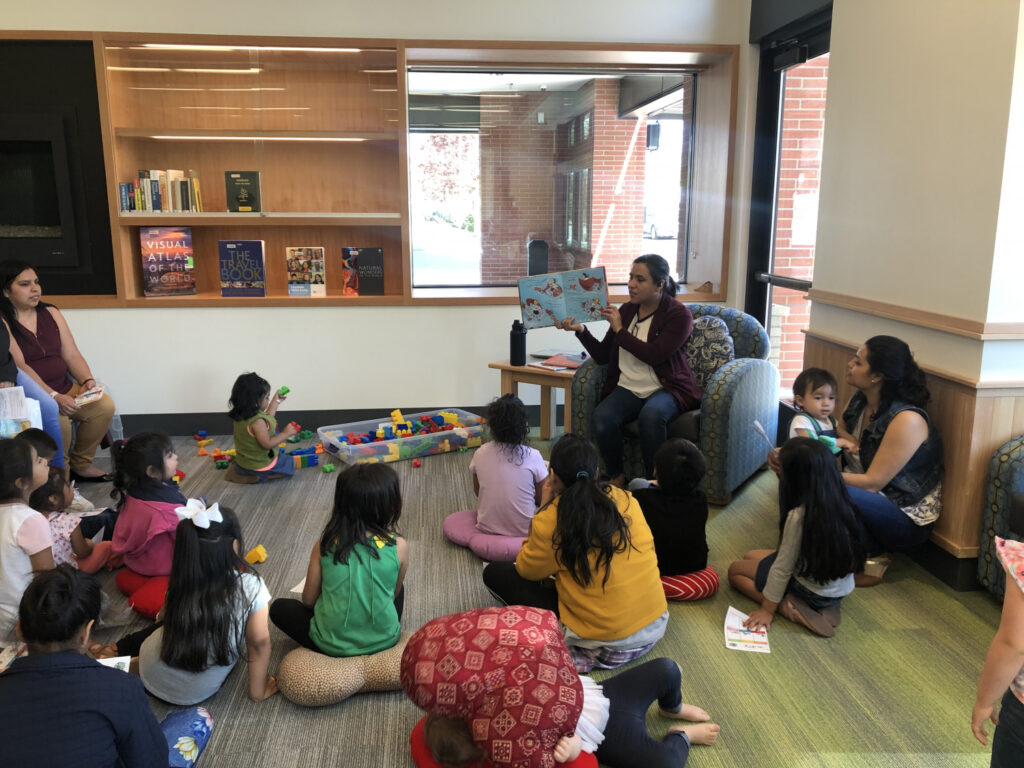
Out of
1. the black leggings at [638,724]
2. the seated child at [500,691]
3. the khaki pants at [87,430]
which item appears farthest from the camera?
the khaki pants at [87,430]

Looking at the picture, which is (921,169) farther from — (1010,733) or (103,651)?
(103,651)

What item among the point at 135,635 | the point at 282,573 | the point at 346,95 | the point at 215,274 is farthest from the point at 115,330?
the point at 135,635

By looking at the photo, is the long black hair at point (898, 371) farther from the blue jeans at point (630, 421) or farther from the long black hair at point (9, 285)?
the long black hair at point (9, 285)

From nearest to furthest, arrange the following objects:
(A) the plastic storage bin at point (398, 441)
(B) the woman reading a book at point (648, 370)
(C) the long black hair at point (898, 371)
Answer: (C) the long black hair at point (898, 371) < (B) the woman reading a book at point (648, 370) < (A) the plastic storage bin at point (398, 441)

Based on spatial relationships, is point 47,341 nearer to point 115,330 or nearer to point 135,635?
point 115,330

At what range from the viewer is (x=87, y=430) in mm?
4316

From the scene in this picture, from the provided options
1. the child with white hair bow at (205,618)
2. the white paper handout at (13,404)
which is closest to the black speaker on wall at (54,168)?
the white paper handout at (13,404)

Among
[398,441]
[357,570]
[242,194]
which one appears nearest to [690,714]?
[357,570]

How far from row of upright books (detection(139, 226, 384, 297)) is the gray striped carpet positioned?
6.82 ft

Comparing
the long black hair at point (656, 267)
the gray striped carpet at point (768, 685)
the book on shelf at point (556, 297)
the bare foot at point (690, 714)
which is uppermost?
the long black hair at point (656, 267)

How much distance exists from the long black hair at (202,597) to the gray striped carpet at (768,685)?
0.80 ft

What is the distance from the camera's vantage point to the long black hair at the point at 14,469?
242cm

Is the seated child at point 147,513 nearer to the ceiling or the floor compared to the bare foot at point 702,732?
nearer to the ceiling

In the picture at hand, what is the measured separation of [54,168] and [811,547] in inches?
186
